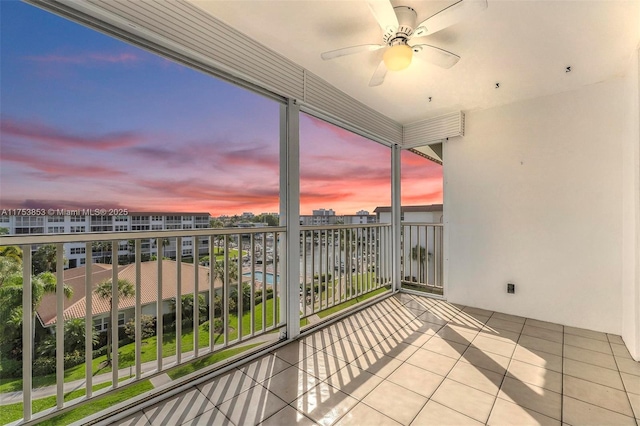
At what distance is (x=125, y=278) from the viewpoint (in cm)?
180

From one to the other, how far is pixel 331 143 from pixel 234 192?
1.55 metres

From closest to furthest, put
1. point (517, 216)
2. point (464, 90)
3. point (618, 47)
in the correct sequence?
1. point (618, 47)
2. point (464, 90)
3. point (517, 216)

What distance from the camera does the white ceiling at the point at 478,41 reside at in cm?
188

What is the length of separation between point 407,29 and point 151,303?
2.59m

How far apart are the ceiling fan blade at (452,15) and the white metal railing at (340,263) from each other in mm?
1949

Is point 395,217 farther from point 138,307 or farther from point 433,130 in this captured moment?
point 138,307

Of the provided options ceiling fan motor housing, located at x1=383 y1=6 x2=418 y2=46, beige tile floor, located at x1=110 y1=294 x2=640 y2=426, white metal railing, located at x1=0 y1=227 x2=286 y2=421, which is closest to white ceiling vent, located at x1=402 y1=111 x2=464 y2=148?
ceiling fan motor housing, located at x1=383 y1=6 x2=418 y2=46

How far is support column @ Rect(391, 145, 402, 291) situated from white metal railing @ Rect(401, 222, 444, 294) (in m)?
0.16

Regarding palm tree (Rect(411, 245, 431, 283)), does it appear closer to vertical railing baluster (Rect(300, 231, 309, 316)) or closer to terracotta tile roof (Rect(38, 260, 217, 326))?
vertical railing baluster (Rect(300, 231, 309, 316))

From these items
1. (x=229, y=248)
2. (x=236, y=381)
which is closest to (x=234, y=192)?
(x=229, y=248)

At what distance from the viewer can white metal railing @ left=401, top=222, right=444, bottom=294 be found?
4148 millimetres

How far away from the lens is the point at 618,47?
227cm

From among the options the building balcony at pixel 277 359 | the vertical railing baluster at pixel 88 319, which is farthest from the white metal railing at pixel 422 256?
the vertical railing baluster at pixel 88 319

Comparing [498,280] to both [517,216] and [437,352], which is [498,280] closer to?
[517,216]
